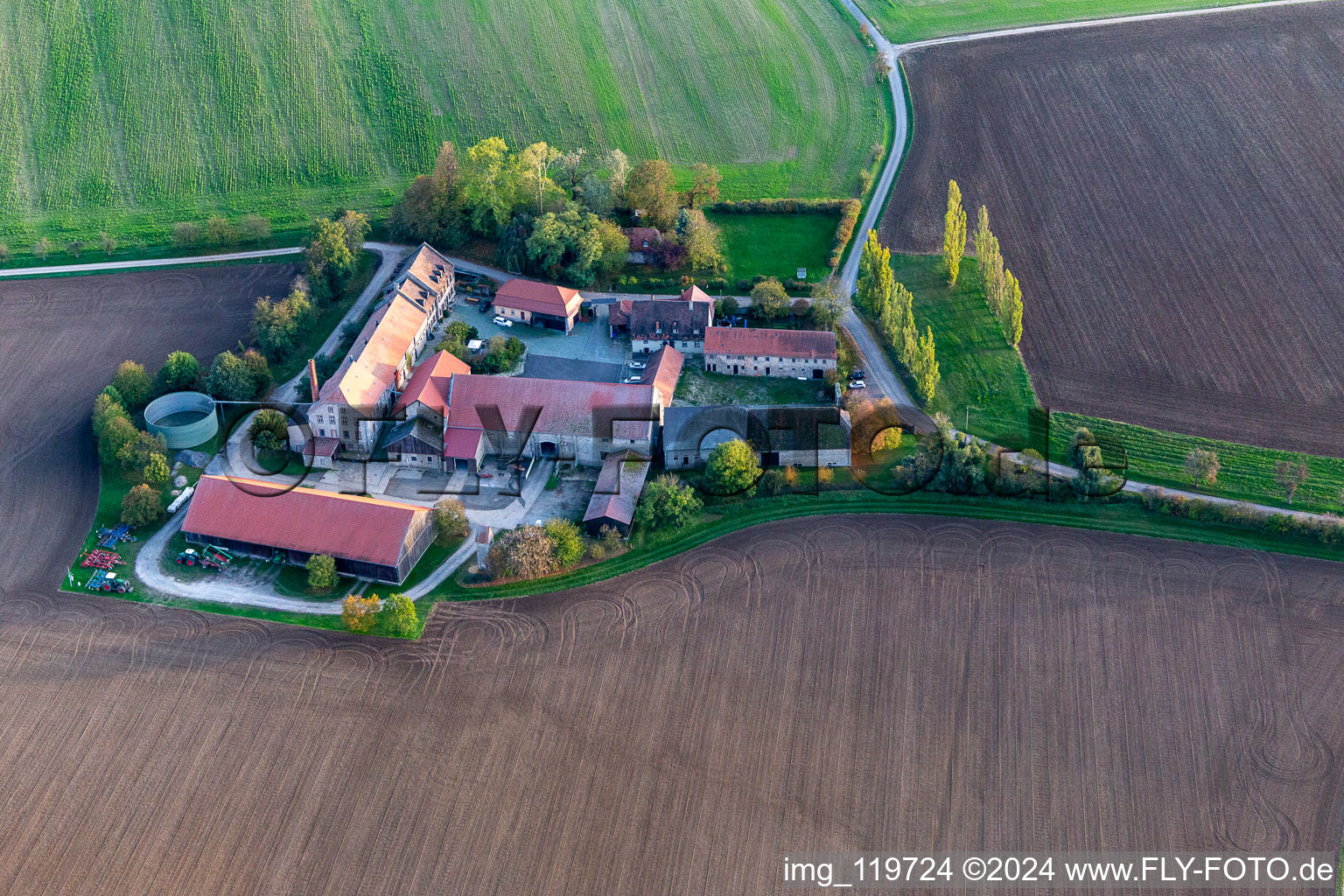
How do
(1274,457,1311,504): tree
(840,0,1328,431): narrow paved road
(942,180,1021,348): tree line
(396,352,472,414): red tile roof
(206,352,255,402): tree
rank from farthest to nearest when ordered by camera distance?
1. (942,180,1021,348): tree line
2. (840,0,1328,431): narrow paved road
3. (206,352,255,402): tree
4. (396,352,472,414): red tile roof
5. (1274,457,1311,504): tree

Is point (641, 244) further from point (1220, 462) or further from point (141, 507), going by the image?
point (1220, 462)

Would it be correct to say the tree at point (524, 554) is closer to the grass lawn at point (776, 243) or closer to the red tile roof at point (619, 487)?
the red tile roof at point (619, 487)

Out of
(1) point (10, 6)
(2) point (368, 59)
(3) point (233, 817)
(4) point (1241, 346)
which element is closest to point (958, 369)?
(4) point (1241, 346)

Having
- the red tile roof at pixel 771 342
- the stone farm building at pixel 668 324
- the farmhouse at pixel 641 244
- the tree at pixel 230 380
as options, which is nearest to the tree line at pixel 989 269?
the red tile roof at pixel 771 342

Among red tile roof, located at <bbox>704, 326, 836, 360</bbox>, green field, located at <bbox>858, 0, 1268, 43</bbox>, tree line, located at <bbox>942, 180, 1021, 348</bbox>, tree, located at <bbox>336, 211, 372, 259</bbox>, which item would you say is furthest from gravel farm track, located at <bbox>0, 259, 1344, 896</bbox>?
green field, located at <bbox>858, 0, 1268, 43</bbox>

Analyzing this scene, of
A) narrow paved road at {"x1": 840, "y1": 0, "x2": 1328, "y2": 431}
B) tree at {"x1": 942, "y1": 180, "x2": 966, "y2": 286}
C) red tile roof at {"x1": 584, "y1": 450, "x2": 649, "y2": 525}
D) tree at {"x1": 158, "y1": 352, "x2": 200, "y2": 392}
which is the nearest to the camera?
red tile roof at {"x1": 584, "y1": 450, "x2": 649, "y2": 525}

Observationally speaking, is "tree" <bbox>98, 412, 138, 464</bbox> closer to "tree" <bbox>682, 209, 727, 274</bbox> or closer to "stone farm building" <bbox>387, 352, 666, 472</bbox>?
"stone farm building" <bbox>387, 352, 666, 472</bbox>

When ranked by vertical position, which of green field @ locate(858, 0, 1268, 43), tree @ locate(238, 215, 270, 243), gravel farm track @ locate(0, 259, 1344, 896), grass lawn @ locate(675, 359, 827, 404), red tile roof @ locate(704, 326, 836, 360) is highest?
green field @ locate(858, 0, 1268, 43)

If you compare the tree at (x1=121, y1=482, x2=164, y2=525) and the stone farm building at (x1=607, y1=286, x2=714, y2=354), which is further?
the stone farm building at (x1=607, y1=286, x2=714, y2=354)
